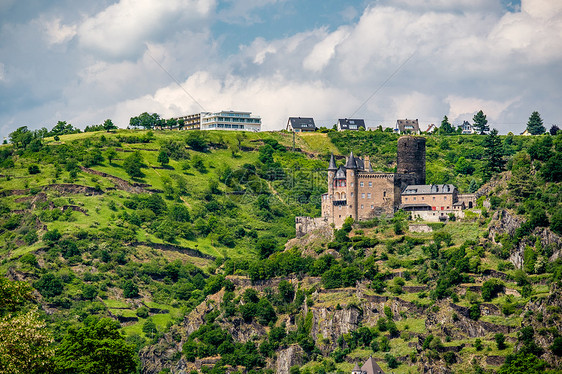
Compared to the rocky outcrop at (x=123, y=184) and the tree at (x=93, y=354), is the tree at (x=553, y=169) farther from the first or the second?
the rocky outcrop at (x=123, y=184)

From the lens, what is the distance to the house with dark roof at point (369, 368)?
3829 inches

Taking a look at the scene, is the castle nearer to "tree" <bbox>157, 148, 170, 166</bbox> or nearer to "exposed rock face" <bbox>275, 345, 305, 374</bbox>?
"exposed rock face" <bbox>275, 345, 305, 374</bbox>

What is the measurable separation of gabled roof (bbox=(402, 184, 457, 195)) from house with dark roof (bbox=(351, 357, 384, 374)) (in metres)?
34.1

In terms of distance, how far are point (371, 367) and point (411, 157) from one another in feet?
157

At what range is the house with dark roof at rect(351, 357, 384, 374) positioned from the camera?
319 feet

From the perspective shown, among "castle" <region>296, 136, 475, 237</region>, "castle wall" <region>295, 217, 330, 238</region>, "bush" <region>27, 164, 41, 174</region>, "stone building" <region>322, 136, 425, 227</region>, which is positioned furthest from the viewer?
"bush" <region>27, 164, 41, 174</region>

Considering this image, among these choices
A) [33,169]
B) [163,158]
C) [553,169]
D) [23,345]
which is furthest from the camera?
[163,158]

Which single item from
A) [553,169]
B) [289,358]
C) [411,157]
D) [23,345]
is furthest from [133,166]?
[23,345]

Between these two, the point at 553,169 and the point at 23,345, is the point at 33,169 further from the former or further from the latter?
the point at 23,345

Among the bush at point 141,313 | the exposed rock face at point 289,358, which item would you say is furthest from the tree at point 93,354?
the bush at point 141,313

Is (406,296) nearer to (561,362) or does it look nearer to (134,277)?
(561,362)

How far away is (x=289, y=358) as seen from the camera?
365ft

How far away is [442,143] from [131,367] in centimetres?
13153

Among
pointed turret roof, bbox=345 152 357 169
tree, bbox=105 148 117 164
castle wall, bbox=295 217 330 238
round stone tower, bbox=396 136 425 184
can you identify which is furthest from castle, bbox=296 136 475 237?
tree, bbox=105 148 117 164
